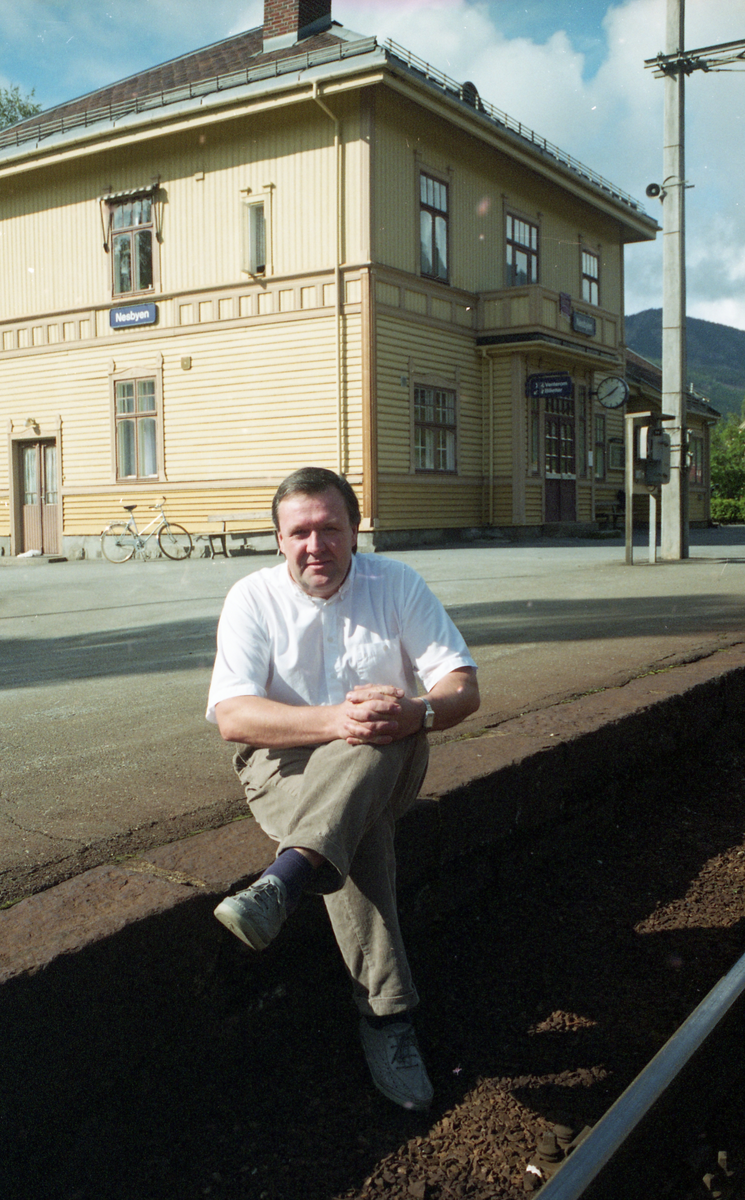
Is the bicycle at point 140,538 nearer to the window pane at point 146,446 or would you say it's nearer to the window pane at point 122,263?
the window pane at point 146,446

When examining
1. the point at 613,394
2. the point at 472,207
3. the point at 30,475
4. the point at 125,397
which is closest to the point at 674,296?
the point at 613,394

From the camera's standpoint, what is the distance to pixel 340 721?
279cm

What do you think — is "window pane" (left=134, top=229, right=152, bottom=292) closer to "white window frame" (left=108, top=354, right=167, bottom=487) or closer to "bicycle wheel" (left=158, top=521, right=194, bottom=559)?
"white window frame" (left=108, top=354, right=167, bottom=487)

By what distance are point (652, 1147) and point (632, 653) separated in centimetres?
414

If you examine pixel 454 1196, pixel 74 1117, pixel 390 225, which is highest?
pixel 390 225

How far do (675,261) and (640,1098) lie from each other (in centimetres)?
1348

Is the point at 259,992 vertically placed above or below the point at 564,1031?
above

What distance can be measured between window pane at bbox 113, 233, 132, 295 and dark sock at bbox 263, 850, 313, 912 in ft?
65.5

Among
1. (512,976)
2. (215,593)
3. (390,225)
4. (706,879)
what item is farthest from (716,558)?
(512,976)

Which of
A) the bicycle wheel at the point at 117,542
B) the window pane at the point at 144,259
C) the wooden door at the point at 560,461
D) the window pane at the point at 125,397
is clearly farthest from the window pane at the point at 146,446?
the wooden door at the point at 560,461

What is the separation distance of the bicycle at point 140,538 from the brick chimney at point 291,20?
8751mm

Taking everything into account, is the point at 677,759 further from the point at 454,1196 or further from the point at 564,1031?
the point at 454,1196

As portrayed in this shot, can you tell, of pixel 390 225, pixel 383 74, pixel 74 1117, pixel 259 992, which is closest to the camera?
pixel 74 1117

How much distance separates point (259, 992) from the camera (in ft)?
9.20
